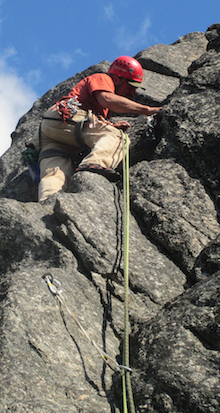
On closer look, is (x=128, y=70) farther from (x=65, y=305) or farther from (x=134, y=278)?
(x=65, y=305)

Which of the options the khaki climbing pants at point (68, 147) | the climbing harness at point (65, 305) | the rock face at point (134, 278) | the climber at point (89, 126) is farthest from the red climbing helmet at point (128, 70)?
the climbing harness at point (65, 305)

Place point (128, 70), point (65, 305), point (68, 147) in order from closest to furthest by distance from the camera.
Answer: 1. point (65, 305)
2. point (128, 70)
3. point (68, 147)

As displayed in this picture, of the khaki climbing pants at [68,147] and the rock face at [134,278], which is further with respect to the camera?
the khaki climbing pants at [68,147]

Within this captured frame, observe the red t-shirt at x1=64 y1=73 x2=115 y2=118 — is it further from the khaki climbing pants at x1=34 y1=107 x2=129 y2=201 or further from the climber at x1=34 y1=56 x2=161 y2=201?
the khaki climbing pants at x1=34 y1=107 x2=129 y2=201

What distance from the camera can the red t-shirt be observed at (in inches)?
289

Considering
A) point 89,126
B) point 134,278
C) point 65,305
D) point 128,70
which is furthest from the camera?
point 128,70

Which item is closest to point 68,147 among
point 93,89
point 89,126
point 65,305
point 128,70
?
point 89,126

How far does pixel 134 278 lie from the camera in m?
4.98

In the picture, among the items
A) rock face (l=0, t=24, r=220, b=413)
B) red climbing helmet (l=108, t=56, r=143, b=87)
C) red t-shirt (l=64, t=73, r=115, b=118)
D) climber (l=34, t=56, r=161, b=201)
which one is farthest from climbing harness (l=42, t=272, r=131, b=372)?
red climbing helmet (l=108, t=56, r=143, b=87)

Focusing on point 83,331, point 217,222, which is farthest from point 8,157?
point 83,331

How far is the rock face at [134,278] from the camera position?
344 cm

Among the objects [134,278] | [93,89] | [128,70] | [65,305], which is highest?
[128,70]

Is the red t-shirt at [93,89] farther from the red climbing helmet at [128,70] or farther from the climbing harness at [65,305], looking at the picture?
the climbing harness at [65,305]

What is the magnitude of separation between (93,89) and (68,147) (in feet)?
4.52
